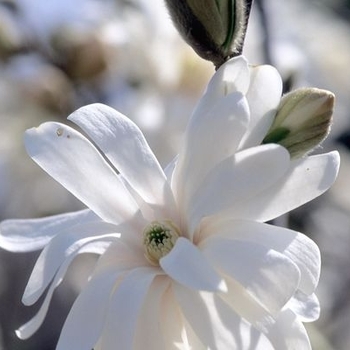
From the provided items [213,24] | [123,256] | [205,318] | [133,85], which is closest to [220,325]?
[205,318]

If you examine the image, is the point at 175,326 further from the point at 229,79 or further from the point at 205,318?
the point at 229,79

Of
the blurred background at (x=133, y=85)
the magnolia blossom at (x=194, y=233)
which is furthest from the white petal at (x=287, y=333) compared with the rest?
the blurred background at (x=133, y=85)

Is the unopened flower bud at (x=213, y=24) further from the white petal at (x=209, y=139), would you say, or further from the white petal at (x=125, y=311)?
the white petal at (x=125, y=311)

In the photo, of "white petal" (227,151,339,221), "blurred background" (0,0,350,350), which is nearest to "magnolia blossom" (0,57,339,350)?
"white petal" (227,151,339,221)

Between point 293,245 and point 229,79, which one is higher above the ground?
point 229,79

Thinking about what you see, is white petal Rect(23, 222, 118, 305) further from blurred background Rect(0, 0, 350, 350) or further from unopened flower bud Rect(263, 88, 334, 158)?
blurred background Rect(0, 0, 350, 350)

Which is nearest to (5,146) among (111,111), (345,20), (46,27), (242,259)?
(46,27)
